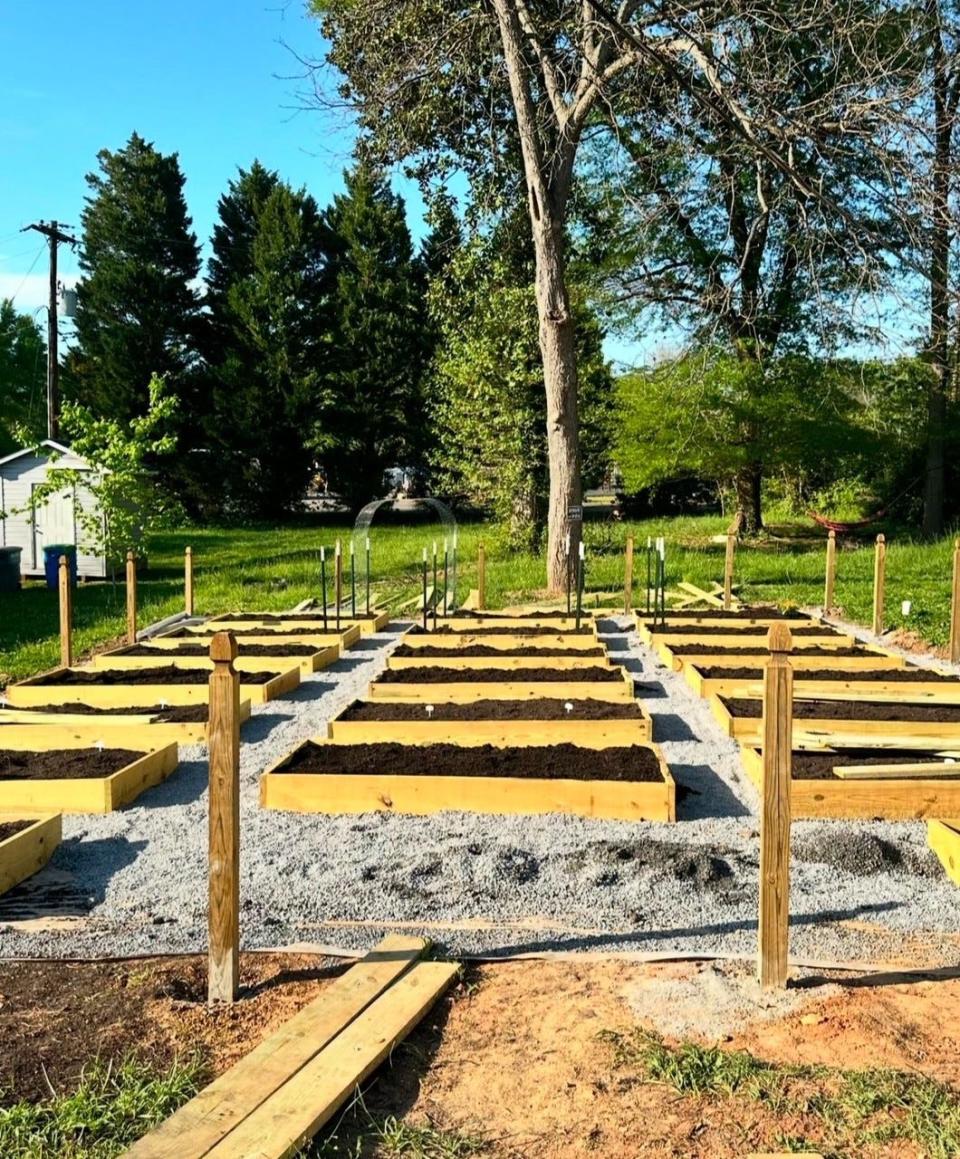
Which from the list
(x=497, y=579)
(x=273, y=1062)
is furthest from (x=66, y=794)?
(x=497, y=579)

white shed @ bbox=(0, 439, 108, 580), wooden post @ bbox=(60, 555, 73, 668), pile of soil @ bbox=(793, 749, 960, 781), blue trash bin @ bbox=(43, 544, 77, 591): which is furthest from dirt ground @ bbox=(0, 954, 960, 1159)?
white shed @ bbox=(0, 439, 108, 580)

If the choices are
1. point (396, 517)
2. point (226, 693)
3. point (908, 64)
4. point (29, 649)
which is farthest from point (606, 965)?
point (396, 517)

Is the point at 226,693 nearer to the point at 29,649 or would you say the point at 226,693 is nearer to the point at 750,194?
the point at 29,649

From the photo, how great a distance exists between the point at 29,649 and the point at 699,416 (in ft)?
41.6

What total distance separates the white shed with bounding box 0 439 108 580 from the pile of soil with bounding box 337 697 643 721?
12.1 metres

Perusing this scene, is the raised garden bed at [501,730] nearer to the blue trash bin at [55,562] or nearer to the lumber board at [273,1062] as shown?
the lumber board at [273,1062]

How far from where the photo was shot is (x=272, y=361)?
32781mm

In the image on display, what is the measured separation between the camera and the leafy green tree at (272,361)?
32.7 metres

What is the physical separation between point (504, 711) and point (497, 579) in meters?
9.27

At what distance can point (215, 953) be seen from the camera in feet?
10.7

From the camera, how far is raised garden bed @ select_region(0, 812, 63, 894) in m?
4.31

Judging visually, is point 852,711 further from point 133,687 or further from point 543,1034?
point 133,687

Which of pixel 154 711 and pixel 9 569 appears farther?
pixel 9 569

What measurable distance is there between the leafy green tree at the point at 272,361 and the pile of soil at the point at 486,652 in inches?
943
